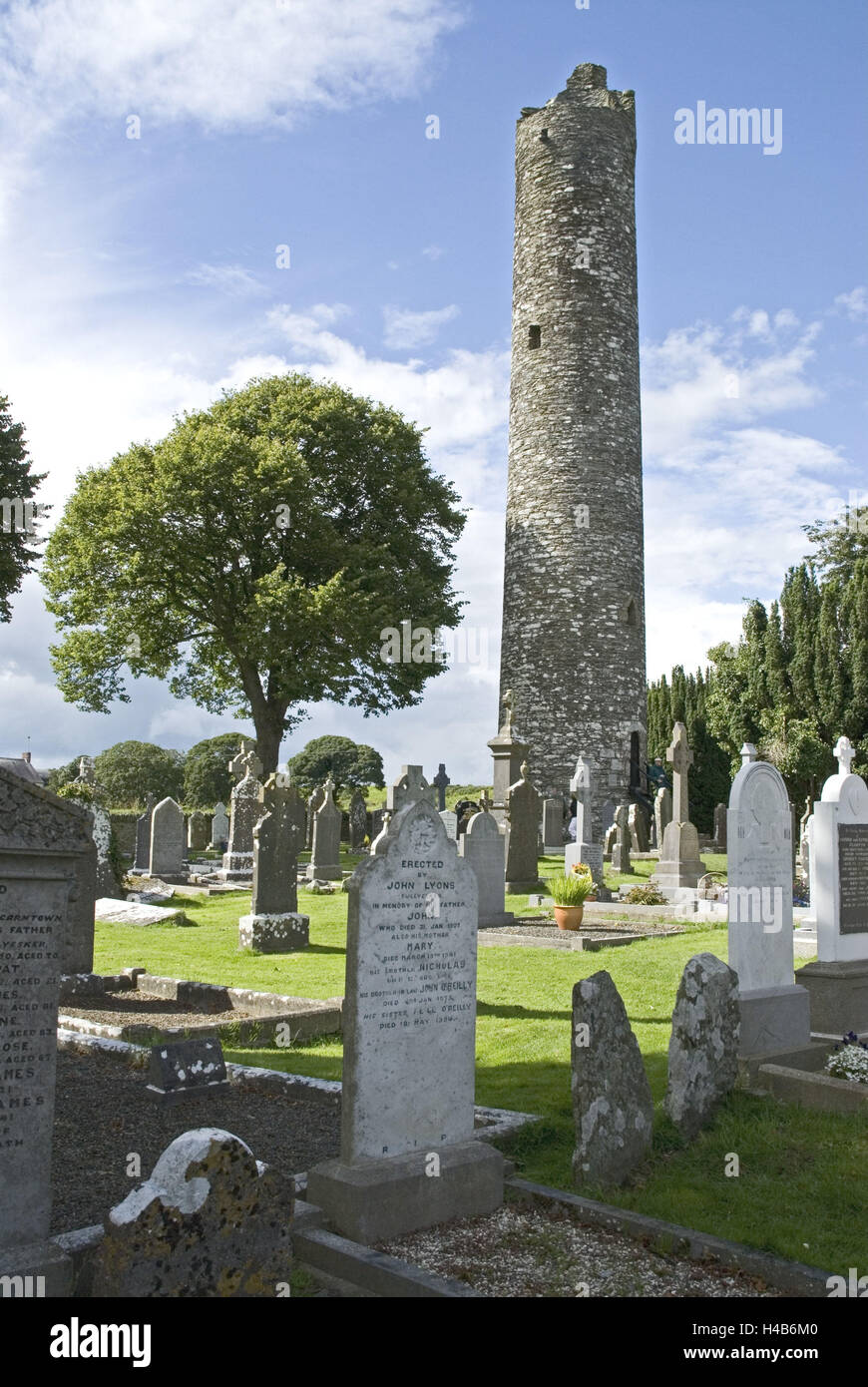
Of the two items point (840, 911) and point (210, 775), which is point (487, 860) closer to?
point (840, 911)

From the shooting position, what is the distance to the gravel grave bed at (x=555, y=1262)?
12.8 feet

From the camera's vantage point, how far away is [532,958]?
1138 centimetres

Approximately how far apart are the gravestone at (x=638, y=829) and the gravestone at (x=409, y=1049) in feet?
71.5

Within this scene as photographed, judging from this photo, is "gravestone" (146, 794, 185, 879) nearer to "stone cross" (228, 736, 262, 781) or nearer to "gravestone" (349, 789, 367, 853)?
"stone cross" (228, 736, 262, 781)

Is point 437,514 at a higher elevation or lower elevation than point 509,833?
higher

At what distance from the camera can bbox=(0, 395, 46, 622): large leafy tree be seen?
24.3 m

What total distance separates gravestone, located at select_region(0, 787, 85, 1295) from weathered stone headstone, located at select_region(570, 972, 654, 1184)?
237cm

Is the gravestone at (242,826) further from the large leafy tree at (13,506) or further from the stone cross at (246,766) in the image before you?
the large leafy tree at (13,506)

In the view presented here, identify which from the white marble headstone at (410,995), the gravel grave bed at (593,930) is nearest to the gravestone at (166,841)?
the gravel grave bed at (593,930)

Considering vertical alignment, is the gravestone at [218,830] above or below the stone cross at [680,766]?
below

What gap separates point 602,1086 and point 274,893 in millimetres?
7457
